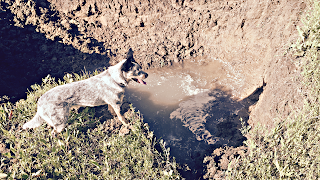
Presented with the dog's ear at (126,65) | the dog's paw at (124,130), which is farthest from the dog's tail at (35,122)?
the dog's ear at (126,65)

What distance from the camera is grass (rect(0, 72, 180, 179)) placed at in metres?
3.57

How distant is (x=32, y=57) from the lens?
21.3 feet

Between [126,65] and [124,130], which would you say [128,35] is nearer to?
[126,65]

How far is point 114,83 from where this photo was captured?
3.95 metres

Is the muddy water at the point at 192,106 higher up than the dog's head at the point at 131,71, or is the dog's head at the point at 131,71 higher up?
the dog's head at the point at 131,71

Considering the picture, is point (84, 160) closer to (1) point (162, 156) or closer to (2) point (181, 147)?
(1) point (162, 156)

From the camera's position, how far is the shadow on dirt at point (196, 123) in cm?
423

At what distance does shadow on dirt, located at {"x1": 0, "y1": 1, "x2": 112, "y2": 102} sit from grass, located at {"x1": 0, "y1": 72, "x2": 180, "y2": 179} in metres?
1.76

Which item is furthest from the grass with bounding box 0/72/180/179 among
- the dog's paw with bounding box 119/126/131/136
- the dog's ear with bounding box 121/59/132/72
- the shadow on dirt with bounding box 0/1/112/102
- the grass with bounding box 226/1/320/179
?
the shadow on dirt with bounding box 0/1/112/102

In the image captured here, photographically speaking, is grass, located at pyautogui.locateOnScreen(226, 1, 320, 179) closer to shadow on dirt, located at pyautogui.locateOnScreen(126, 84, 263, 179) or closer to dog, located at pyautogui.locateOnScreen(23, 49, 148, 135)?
shadow on dirt, located at pyautogui.locateOnScreen(126, 84, 263, 179)

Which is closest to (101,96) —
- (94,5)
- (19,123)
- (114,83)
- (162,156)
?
(114,83)

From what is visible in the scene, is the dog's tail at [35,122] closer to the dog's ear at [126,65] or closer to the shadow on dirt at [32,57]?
the shadow on dirt at [32,57]

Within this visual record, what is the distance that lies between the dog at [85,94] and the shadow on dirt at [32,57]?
2708 mm

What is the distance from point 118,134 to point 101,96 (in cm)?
106
